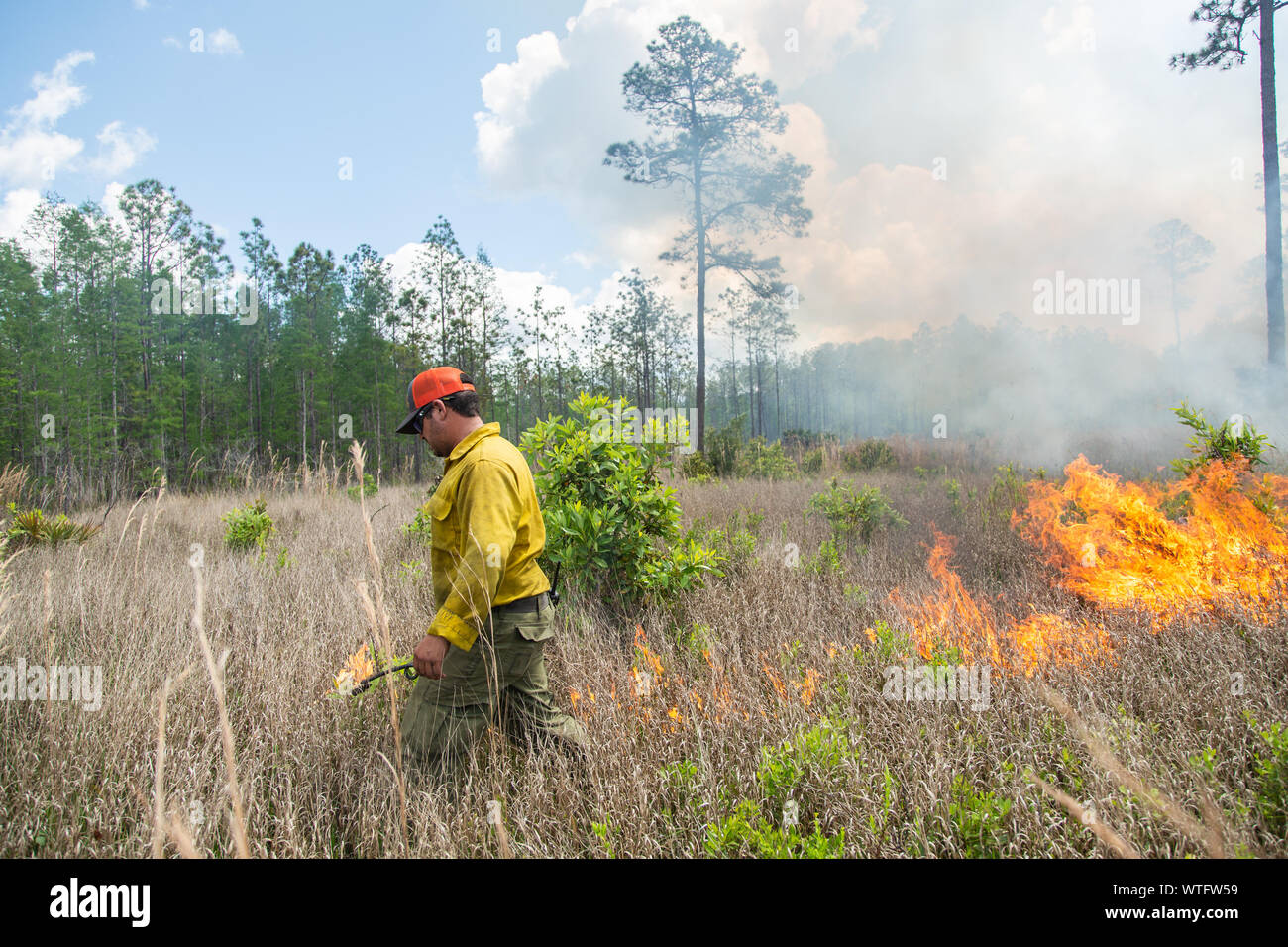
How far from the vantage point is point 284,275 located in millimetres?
29531

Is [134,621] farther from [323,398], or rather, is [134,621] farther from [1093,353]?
[323,398]

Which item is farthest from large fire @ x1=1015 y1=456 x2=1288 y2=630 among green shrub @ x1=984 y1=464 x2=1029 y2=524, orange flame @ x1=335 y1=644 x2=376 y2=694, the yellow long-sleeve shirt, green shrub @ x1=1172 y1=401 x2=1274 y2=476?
orange flame @ x1=335 y1=644 x2=376 y2=694

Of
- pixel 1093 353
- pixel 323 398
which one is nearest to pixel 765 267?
pixel 1093 353

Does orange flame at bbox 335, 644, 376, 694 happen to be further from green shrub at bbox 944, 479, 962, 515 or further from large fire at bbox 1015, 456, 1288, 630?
green shrub at bbox 944, 479, 962, 515

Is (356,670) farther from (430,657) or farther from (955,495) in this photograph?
(955,495)

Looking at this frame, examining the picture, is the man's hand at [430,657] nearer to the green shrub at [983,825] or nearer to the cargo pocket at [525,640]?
the cargo pocket at [525,640]

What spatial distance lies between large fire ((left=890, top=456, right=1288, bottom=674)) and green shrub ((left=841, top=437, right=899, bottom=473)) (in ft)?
33.1

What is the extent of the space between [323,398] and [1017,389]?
32.3 m

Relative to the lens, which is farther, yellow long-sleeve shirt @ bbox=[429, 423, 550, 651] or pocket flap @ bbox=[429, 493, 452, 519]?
pocket flap @ bbox=[429, 493, 452, 519]

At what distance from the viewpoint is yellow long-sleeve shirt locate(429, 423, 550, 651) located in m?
2.23

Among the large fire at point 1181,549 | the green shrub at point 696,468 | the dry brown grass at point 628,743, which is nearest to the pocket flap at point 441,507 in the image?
the dry brown grass at point 628,743

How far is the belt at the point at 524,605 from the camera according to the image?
2475mm

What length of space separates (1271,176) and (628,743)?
16.2m
